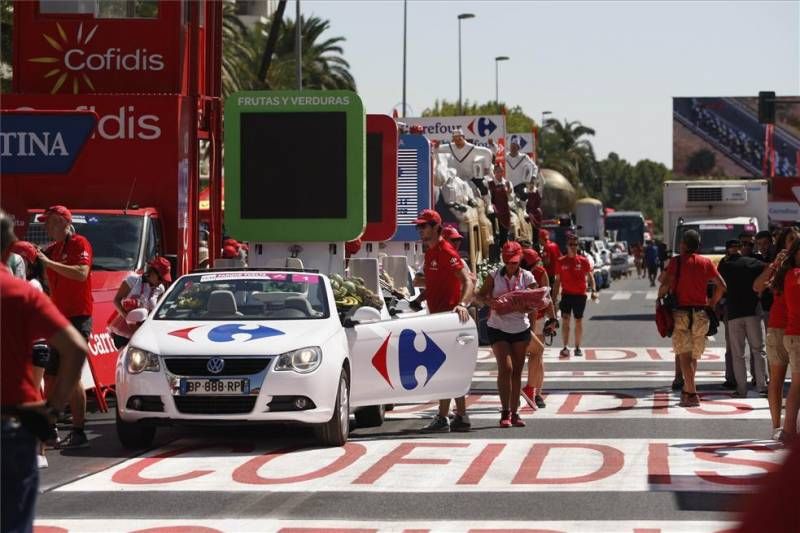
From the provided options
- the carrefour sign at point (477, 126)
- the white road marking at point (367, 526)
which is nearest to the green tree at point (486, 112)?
the carrefour sign at point (477, 126)

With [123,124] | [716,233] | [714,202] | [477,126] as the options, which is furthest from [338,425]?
[477,126]

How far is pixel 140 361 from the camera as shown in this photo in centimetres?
1312

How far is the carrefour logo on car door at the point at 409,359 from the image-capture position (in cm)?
1422

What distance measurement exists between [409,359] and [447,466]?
2171mm

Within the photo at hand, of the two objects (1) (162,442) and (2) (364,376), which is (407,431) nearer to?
(2) (364,376)

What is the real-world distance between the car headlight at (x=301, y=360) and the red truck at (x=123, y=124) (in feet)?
11.0

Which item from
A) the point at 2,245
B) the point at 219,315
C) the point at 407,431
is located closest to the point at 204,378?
the point at 219,315

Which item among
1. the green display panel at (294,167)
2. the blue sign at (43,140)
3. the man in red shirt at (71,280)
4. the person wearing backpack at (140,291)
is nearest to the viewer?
the man in red shirt at (71,280)

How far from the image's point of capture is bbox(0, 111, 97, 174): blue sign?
14453 mm

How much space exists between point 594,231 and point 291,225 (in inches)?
2536

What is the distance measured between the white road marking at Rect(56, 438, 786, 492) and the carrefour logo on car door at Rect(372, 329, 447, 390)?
57 centimetres

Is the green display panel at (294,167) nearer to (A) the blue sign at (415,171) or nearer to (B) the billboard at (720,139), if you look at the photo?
(A) the blue sign at (415,171)

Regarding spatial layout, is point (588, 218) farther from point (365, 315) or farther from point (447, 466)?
point (447, 466)

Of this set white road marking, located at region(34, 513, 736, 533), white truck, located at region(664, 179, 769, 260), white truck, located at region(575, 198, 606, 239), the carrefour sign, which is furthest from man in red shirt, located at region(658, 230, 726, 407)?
white truck, located at region(575, 198, 606, 239)
